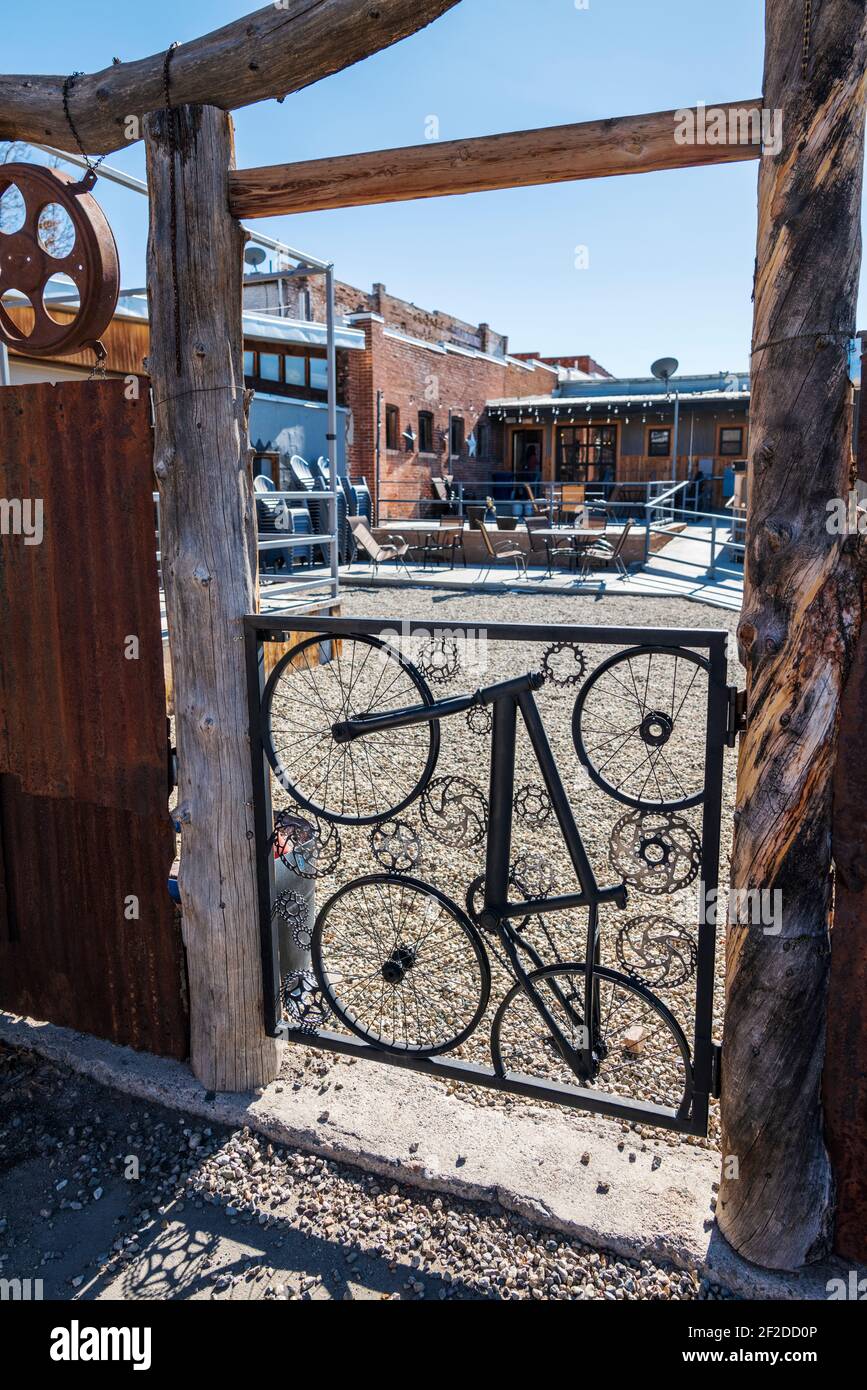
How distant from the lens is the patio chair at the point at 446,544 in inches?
644

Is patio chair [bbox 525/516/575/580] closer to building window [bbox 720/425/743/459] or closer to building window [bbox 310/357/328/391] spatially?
building window [bbox 310/357/328/391]

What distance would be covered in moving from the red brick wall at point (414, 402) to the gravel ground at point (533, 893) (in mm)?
12878

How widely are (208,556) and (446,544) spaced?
48.4 ft

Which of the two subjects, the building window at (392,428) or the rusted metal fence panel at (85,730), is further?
the building window at (392,428)

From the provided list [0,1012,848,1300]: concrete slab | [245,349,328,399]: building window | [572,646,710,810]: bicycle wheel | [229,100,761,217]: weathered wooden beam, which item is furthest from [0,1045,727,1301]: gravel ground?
[245,349,328,399]: building window

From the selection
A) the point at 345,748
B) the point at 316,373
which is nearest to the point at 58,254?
the point at 345,748

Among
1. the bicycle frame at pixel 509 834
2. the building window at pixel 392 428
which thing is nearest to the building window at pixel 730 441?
the building window at pixel 392 428

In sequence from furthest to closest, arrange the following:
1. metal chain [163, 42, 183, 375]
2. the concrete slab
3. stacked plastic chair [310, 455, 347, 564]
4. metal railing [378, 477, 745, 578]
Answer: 1. metal railing [378, 477, 745, 578]
2. stacked plastic chair [310, 455, 347, 564]
3. metal chain [163, 42, 183, 375]
4. the concrete slab

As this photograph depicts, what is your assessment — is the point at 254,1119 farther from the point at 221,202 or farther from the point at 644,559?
the point at 644,559

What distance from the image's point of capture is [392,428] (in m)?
21.2

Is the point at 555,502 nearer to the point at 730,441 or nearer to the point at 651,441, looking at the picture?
the point at 651,441

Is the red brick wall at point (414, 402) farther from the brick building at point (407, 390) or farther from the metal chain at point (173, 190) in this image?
the metal chain at point (173, 190)

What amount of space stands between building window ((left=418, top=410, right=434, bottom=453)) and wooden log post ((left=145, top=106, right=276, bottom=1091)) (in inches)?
820

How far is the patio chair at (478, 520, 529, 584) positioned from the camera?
14.7 metres
